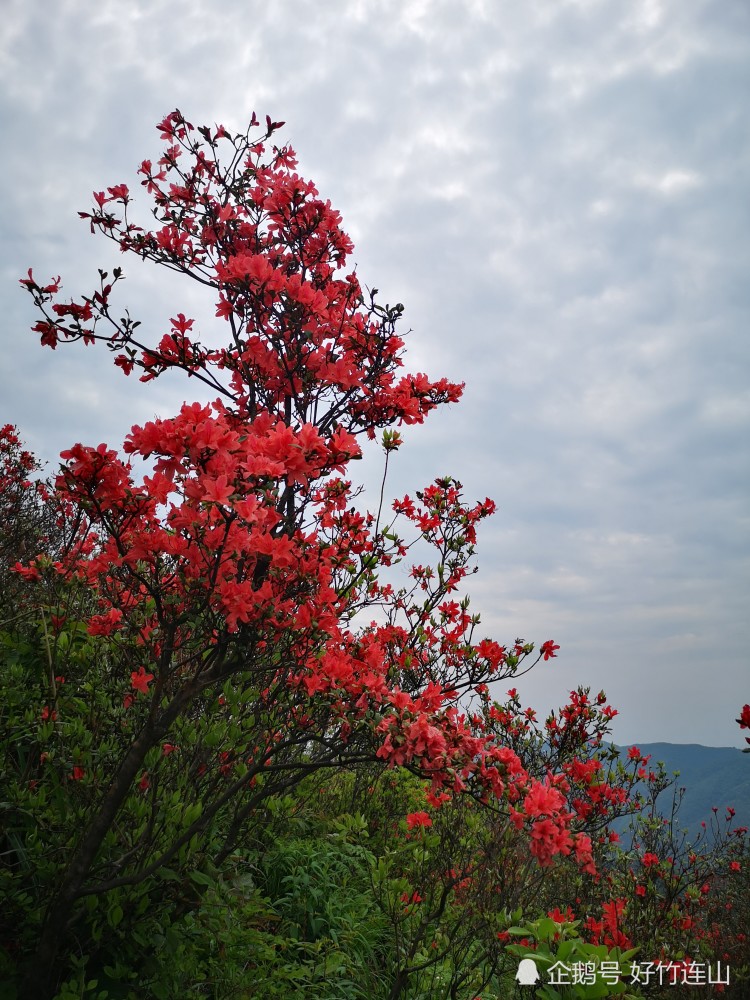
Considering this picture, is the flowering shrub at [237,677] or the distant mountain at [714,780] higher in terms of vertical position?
the flowering shrub at [237,677]

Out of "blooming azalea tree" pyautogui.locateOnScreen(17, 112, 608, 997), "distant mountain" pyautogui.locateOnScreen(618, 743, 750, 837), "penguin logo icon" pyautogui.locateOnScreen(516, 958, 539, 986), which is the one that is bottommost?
"distant mountain" pyautogui.locateOnScreen(618, 743, 750, 837)

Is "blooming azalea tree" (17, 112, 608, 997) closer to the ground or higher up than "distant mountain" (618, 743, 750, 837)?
higher up

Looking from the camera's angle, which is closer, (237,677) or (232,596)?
(232,596)

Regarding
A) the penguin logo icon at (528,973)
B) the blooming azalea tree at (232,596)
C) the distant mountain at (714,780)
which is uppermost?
the blooming azalea tree at (232,596)

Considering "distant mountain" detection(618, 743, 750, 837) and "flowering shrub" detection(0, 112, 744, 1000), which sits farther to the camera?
"distant mountain" detection(618, 743, 750, 837)

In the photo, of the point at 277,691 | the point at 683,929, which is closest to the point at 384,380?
the point at 277,691

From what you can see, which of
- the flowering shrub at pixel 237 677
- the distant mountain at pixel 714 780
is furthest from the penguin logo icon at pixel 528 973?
the distant mountain at pixel 714 780

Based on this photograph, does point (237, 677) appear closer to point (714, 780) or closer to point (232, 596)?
point (232, 596)

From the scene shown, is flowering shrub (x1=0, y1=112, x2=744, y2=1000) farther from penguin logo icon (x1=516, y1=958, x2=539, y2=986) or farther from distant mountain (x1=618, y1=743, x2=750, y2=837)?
distant mountain (x1=618, y1=743, x2=750, y2=837)

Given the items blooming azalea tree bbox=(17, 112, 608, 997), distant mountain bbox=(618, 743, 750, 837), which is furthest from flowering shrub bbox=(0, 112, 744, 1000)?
distant mountain bbox=(618, 743, 750, 837)

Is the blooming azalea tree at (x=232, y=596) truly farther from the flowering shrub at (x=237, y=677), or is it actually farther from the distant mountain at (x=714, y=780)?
the distant mountain at (x=714, y=780)

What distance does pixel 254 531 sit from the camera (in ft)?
7.30

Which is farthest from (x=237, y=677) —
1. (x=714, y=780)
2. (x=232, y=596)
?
(x=714, y=780)

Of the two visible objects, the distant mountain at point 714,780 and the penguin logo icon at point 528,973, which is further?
the distant mountain at point 714,780
